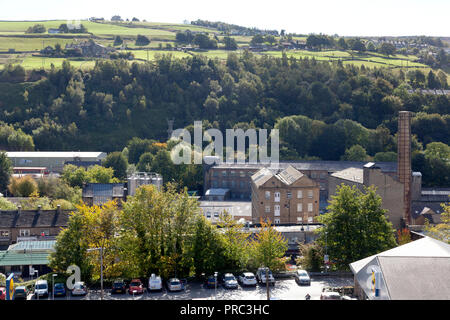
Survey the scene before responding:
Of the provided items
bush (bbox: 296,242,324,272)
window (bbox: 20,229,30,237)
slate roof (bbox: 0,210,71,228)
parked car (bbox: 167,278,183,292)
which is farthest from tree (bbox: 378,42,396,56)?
parked car (bbox: 167,278,183,292)

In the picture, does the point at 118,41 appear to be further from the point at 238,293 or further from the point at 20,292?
the point at 238,293

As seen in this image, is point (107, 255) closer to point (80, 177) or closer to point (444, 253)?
point (444, 253)

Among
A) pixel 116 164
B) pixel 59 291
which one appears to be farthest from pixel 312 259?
pixel 116 164

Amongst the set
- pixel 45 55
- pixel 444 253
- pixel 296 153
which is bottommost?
pixel 296 153

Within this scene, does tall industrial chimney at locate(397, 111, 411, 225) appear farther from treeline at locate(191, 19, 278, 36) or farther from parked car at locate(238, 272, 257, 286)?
treeline at locate(191, 19, 278, 36)

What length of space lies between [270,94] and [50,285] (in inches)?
3304

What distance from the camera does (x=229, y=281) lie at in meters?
27.7

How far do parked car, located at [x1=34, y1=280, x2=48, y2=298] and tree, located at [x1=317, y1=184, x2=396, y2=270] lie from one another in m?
14.2

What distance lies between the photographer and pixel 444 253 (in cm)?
2381

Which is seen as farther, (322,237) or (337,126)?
(337,126)

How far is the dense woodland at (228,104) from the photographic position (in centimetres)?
9231

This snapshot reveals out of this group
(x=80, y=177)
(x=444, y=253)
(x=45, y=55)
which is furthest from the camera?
(x=45, y=55)

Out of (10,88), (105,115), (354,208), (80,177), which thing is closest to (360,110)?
(105,115)

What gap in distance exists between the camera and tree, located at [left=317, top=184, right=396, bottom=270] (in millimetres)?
32188
